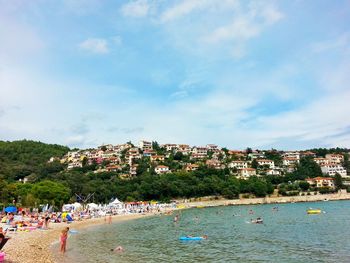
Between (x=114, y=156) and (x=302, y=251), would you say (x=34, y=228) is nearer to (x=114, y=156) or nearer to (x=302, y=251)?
(x=302, y=251)

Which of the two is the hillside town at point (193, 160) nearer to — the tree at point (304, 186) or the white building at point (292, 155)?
the white building at point (292, 155)

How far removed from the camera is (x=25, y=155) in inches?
5281

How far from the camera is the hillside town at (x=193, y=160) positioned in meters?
119

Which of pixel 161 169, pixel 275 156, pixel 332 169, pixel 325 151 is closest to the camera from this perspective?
pixel 161 169

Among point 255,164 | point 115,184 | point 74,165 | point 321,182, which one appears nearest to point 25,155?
point 74,165

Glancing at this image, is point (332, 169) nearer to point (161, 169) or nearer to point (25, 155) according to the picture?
point (161, 169)

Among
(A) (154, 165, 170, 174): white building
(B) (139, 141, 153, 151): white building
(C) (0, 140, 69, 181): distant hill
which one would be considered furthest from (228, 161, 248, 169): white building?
(C) (0, 140, 69, 181): distant hill

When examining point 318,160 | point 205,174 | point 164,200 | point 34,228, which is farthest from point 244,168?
point 34,228

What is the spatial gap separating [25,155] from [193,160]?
64.9 m

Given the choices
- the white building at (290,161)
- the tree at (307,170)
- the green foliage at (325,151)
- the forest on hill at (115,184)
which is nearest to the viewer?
the forest on hill at (115,184)

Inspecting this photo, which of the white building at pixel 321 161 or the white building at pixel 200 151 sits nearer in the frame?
the white building at pixel 321 161

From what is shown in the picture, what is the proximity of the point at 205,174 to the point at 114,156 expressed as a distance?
169 feet

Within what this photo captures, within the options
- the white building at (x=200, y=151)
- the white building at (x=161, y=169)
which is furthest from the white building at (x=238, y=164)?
the white building at (x=161, y=169)

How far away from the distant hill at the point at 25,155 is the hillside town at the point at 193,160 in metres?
7.18
